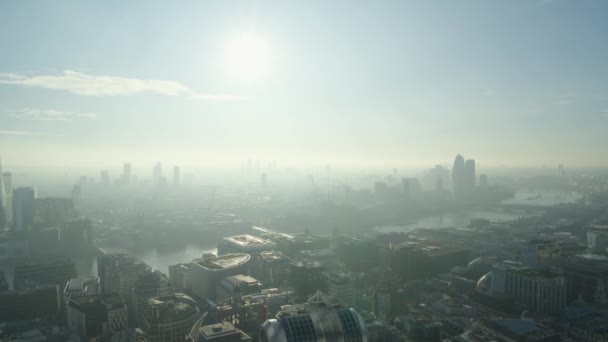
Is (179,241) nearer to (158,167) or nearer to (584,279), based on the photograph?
(584,279)

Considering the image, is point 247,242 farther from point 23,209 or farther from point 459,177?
point 459,177

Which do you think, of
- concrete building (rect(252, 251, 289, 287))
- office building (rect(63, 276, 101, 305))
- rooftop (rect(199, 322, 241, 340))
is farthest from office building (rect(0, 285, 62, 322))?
concrete building (rect(252, 251, 289, 287))

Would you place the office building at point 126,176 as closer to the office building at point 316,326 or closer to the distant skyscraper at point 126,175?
the distant skyscraper at point 126,175

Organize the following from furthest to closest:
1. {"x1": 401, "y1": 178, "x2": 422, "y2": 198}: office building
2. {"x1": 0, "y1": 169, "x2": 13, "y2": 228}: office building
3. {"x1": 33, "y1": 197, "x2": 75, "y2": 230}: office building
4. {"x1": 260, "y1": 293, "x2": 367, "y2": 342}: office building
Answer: {"x1": 401, "y1": 178, "x2": 422, "y2": 198}: office building
{"x1": 0, "y1": 169, "x2": 13, "y2": 228}: office building
{"x1": 33, "y1": 197, "x2": 75, "y2": 230}: office building
{"x1": 260, "y1": 293, "x2": 367, "y2": 342}: office building

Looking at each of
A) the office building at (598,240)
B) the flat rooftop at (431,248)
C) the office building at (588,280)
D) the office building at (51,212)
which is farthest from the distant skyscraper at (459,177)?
the office building at (51,212)

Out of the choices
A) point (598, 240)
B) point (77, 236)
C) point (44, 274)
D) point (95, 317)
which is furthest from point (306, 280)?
point (77, 236)

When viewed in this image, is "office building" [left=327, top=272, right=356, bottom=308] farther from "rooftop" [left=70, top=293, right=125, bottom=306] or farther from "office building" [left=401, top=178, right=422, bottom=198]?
"office building" [left=401, top=178, right=422, bottom=198]

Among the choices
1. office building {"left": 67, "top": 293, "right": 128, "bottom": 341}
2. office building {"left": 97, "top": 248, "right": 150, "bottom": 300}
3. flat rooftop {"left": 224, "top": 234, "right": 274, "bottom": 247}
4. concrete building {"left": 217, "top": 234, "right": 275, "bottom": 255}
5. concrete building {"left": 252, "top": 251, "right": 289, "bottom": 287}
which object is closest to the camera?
office building {"left": 67, "top": 293, "right": 128, "bottom": 341}
